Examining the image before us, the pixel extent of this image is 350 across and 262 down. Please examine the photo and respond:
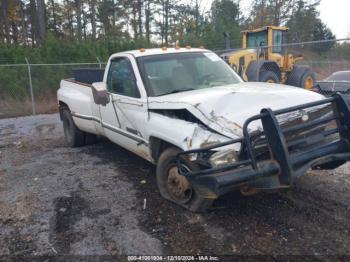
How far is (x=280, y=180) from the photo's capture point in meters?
3.38

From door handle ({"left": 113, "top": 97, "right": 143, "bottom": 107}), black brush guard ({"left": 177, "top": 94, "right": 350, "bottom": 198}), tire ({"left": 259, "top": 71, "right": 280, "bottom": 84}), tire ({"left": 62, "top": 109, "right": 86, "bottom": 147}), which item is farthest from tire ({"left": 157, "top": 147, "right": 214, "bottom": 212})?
tire ({"left": 259, "top": 71, "right": 280, "bottom": 84})

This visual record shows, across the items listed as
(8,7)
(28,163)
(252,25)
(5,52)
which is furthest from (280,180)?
(252,25)

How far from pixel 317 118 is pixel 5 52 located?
15893 millimetres

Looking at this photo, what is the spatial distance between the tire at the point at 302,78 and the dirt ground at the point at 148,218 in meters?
7.63

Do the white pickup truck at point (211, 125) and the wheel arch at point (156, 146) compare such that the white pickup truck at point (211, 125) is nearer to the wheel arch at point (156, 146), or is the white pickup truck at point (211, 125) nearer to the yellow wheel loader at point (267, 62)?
the wheel arch at point (156, 146)

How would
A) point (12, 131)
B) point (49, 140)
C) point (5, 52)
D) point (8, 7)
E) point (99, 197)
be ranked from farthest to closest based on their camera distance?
point (8, 7), point (5, 52), point (12, 131), point (49, 140), point (99, 197)

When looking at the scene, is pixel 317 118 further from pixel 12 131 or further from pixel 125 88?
pixel 12 131

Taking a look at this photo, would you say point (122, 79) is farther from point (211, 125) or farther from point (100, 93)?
point (211, 125)

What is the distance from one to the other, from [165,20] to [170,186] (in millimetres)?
33126

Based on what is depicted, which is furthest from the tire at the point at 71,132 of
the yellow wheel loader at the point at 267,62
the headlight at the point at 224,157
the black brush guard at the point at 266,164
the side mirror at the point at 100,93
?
the yellow wheel loader at the point at 267,62

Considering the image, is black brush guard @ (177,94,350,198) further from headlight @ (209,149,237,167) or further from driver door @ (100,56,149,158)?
driver door @ (100,56,149,158)

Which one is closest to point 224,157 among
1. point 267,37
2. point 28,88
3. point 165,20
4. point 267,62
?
point 267,62

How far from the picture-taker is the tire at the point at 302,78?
12539 mm

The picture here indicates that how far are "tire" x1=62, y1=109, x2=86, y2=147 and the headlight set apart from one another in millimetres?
4500
